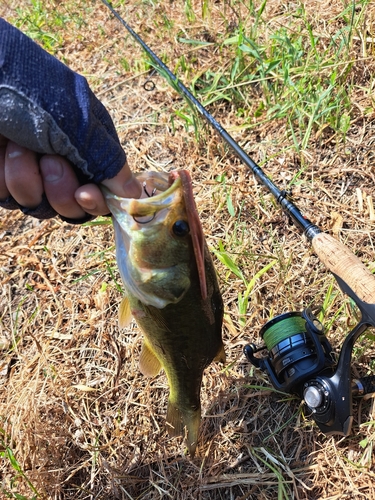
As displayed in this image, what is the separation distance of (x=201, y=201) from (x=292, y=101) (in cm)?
98

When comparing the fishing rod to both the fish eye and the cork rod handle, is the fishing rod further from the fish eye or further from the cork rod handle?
the fish eye

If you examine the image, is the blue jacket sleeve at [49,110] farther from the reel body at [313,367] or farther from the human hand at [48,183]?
the reel body at [313,367]

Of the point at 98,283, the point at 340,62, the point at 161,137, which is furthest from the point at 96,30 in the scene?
the point at 98,283

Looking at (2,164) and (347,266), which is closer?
(2,164)

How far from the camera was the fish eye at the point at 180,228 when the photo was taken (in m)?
1.79

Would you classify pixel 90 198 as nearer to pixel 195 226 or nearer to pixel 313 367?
pixel 195 226

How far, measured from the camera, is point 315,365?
Answer: 2.38 metres

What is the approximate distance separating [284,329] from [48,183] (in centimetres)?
141

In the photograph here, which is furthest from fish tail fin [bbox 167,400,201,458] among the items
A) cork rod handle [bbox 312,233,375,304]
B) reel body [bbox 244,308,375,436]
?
cork rod handle [bbox 312,233,375,304]

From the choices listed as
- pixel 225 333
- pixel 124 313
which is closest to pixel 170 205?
pixel 124 313

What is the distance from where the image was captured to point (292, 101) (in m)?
3.48

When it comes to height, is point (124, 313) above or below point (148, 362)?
above

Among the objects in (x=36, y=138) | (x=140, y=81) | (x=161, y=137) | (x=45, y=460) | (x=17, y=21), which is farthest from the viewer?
(x=17, y=21)

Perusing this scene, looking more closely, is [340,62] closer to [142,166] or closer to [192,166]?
[192,166]
